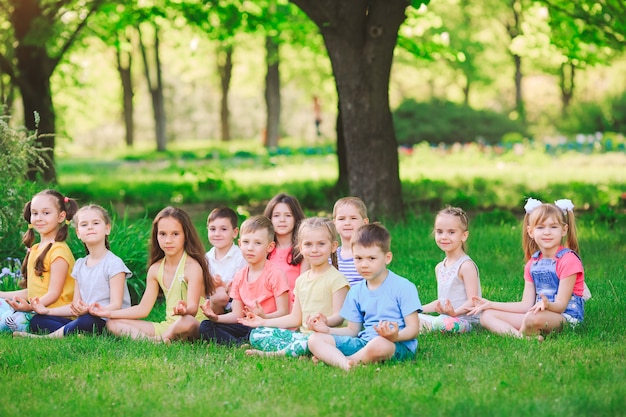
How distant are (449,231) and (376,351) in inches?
55.5

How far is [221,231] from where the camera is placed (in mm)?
6953

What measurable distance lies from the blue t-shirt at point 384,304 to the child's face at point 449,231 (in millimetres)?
952

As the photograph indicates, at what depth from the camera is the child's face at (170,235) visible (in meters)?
6.30

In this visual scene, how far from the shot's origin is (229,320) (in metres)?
6.20

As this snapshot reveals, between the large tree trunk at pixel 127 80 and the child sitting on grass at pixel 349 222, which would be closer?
the child sitting on grass at pixel 349 222

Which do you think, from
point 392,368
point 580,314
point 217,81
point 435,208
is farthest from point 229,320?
point 217,81

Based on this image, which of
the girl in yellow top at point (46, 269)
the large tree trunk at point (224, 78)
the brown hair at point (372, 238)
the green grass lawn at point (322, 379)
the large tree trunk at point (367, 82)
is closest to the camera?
the green grass lawn at point (322, 379)

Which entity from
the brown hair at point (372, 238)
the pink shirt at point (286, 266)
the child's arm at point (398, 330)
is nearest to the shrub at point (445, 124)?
the pink shirt at point (286, 266)

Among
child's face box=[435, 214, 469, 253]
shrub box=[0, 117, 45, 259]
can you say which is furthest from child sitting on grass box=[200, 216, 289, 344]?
shrub box=[0, 117, 45, 259]

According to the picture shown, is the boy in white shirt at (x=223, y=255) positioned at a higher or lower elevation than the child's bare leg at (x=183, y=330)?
higher

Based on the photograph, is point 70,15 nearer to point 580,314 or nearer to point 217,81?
point 580,314

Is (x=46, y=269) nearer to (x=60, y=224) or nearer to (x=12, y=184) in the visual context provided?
(x=60, y=224)

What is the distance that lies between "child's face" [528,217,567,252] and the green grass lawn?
0.63 metres

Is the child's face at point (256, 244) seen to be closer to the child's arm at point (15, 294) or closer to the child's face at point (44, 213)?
the child's face at point (44, 213)
